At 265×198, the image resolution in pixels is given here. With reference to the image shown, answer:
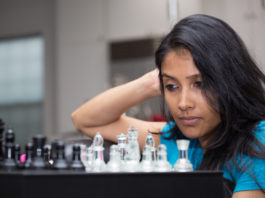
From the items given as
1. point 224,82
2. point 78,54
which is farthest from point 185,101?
point 78,54

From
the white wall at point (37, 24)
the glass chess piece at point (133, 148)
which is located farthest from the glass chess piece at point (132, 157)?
the white wall at point (37, 24)

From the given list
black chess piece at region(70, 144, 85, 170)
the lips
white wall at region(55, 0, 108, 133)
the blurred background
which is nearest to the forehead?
the lips

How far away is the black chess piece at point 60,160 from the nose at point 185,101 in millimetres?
317

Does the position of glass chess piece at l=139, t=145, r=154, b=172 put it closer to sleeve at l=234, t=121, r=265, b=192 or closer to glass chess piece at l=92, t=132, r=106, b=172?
glass chess piece at l=92, t=132, r=106, b=172

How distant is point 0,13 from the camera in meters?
5.92

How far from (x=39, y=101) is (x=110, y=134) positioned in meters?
4.59

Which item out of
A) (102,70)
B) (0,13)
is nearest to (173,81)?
(102,70)

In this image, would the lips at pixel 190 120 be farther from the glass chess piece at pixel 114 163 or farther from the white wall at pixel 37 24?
the white wall at pixel 37 24

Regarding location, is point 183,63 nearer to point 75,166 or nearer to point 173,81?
point 173,81

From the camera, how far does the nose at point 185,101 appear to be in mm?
853

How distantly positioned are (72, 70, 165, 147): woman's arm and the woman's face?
30 centimetres

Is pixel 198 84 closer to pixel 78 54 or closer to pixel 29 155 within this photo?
pixel 29 155

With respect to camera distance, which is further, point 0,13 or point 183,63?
point 0,13

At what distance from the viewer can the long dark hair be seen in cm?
91
